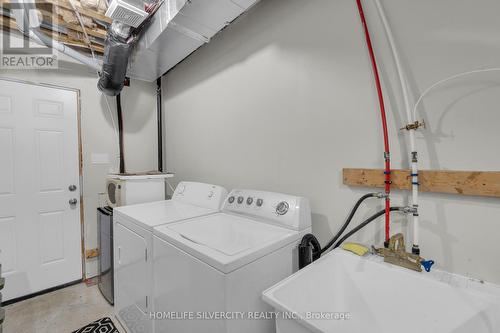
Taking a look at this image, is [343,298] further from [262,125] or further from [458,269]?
[262,125]

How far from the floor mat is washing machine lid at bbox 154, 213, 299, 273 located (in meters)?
1.29

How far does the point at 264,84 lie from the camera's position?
1.83m

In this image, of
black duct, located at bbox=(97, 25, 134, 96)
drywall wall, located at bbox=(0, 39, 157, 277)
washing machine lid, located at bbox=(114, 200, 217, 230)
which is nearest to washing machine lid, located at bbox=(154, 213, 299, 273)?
washing machine lid, located at bbox=(114, 200, 217, 230)

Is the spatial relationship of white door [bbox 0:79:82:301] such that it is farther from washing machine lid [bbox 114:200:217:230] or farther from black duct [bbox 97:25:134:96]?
washing machine lid [bbox 114:200:217:230]

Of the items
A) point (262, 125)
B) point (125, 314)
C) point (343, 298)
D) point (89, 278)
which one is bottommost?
point (89, 278)

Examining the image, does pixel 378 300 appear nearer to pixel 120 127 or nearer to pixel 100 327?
pixel 100 327

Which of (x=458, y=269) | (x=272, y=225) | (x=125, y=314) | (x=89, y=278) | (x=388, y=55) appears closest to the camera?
(x=458, y=269)

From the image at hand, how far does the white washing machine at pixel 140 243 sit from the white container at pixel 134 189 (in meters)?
0.33

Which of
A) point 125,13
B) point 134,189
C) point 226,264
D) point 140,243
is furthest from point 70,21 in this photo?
point 226,264

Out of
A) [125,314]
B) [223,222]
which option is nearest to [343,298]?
[223,222]

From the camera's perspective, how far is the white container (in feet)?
7.11

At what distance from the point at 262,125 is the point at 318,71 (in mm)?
575

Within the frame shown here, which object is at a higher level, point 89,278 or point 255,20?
point 255,20

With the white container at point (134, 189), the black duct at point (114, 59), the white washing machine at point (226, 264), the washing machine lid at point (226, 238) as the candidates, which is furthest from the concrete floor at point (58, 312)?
the black duct at point (114, 59)
